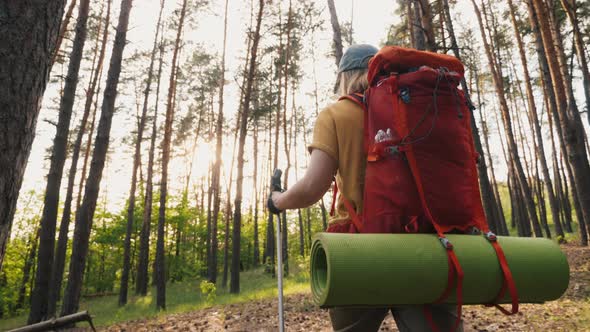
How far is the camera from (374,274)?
1230 millimetres

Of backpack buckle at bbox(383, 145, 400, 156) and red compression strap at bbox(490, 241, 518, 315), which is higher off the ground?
backpack buckle at bbox(383, 145, 400, 156)

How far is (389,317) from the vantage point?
23.1ft

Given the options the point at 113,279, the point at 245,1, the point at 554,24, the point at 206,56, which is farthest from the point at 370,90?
the point at 113,279

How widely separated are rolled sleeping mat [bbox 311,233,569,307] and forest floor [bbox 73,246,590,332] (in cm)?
493

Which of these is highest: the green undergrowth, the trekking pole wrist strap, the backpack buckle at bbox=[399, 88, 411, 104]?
the backpack buckle at bbox=[399, 88, 411, 104]

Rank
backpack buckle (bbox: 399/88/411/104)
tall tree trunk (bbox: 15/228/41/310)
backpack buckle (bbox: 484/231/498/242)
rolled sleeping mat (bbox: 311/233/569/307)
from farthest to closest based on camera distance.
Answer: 1. tall tree trunk (bbox: 15/228/41/310)
2. backpack buckle (bbox: 399/88/411/104)
3. backpack buckle (bbox: 484/231/498/242)
4. rolled sleeping mat (bbox: 311/233/569/307)

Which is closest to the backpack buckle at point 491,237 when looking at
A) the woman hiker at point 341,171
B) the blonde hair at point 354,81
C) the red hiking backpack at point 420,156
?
the red hiking backpack at point 420,156

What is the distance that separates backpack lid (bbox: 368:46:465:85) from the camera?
159cm

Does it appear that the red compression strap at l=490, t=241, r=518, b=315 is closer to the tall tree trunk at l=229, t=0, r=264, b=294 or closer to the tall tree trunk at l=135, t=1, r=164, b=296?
the tall tree trunk at l=229, t=0, r=264, b=294

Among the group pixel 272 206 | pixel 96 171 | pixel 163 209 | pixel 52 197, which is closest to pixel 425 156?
pixel 272 206

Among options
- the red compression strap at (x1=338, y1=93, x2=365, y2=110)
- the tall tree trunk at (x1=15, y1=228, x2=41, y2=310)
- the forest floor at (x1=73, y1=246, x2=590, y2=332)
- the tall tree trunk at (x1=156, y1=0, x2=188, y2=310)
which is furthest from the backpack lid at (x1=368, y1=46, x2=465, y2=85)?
the tall tree trunk at (x1=15, y1=228, x2=41, y2=310)

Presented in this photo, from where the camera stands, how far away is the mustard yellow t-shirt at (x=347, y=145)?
5.53ft

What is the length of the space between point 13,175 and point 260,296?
11.1 metres

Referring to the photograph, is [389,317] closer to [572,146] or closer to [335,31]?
[572,146]
